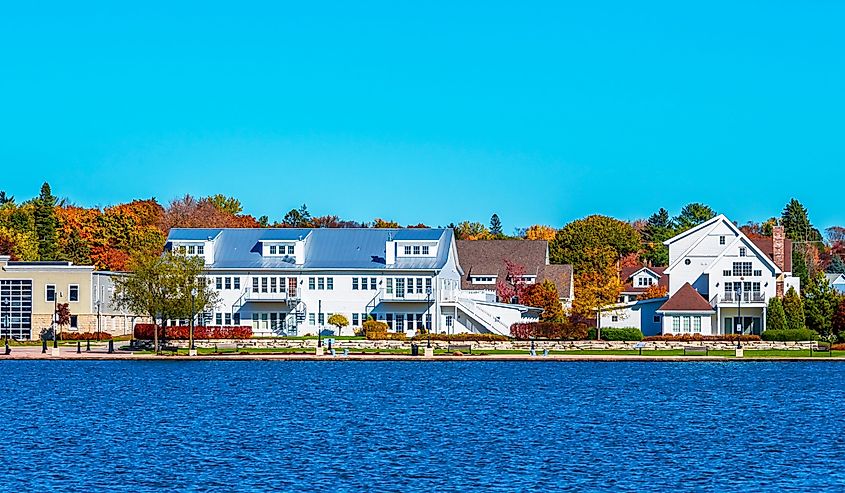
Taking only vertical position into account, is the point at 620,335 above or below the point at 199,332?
below

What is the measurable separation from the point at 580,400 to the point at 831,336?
3141 centimetres

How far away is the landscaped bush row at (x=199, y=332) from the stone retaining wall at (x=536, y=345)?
6.95 feet

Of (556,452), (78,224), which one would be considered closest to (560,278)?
(78,224)

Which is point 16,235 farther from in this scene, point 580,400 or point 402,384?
point 580,400

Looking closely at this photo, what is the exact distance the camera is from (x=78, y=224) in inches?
5098

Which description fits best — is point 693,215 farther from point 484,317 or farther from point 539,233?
point 484,317

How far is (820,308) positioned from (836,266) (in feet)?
255

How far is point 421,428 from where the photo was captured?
158 feet

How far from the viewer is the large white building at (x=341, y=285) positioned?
3775 inches

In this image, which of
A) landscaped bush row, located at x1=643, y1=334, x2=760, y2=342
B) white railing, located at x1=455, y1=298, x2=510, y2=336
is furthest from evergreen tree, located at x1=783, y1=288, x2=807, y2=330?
white railing, located at x1=455, y1=298, x2=510, y2=336

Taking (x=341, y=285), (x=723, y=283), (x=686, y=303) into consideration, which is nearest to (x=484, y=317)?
(x=341, y=285)

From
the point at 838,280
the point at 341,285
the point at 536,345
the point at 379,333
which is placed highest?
the point at 838,280

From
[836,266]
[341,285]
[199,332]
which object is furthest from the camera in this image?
[836,266]

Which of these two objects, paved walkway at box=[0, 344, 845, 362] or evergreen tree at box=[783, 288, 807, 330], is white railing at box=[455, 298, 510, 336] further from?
evergreen tree at box=[783, 288, 807, 330]
